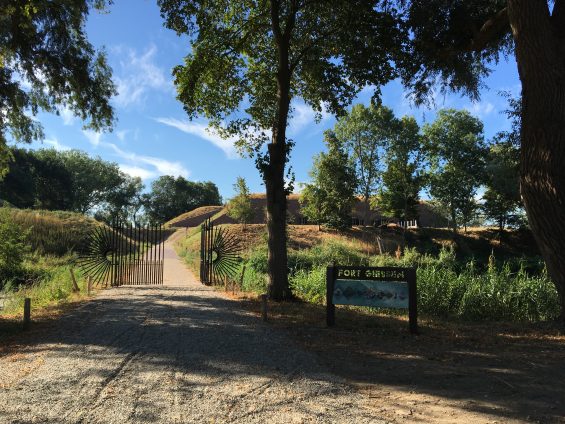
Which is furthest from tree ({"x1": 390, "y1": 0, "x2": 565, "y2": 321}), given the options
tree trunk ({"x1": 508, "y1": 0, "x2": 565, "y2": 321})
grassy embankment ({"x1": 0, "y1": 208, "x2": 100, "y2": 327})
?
grassy embankment ({"x1": 0, "y1": 208, "x2": 100, "y2": 327})

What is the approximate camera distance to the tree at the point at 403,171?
4478 centimetres

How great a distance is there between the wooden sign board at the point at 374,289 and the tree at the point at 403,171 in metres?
38.2

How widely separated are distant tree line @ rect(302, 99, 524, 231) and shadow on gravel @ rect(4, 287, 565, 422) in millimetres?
35683

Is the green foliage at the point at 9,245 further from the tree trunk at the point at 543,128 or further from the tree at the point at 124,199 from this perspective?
the tree at the point at 124,199

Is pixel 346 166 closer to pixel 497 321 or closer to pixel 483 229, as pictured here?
pixel 483 229

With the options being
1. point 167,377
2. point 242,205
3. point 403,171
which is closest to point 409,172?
point 403,171

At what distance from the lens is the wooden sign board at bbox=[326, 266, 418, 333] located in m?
8.07

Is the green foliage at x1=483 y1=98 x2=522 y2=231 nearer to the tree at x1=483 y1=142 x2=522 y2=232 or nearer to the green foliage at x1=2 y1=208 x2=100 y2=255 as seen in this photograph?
the tree at x1=483 y1=142 x2=522 y2=232

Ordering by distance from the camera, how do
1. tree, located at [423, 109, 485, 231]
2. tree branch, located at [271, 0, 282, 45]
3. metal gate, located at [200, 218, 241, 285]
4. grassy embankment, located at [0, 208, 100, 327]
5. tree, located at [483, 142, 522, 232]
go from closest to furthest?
1. tree branch, located at [271, 0, 282, 45]
2. grassy embankment, located at [0, 208, 100, 327]
3. metal gate, located at [200, 218, 241, 285]
4. tree, located at [483, 142, 522, 232]
5. tree, located at [423, 109, 485, 231]

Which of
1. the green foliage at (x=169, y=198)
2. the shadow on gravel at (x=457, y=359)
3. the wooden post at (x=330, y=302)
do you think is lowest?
the shadow on gravel at (x=457, y=359)

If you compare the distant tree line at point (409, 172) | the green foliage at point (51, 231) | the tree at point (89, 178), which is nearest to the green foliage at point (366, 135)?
the distant tree line at point (409, 172)

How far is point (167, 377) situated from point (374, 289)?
4318 millimetres

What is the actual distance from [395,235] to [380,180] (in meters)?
6.78

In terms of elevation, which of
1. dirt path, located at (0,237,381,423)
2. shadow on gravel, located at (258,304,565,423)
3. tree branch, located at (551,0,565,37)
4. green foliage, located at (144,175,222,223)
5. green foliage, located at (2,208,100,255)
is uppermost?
green foliage, located at (144,175,222,223)
